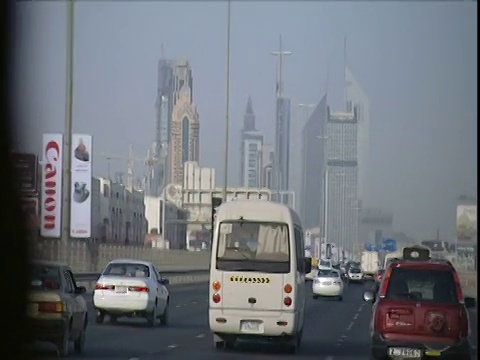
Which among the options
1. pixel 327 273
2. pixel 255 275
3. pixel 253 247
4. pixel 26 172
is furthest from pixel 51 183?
pixel 255 275

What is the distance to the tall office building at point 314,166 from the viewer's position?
429ft

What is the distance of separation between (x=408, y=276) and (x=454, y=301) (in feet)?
2.83

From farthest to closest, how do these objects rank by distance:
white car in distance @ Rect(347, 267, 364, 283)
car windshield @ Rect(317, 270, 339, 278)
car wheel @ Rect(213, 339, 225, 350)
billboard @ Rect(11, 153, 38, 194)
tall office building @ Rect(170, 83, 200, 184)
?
1. tall office building @ Rect(170, 83, 200, 184)
2. white car in distance @ Rect(347, 267, 364, 283)
3. car windshield @ Rect(317, 270, 339, 278)
4. billboard @ Rect(11, 153, 38, 194)
5. car wheel @ Rect(213, 339, 225, 350)

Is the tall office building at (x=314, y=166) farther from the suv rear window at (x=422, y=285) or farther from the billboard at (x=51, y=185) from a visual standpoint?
the suv rear window at (x=422, y=285)

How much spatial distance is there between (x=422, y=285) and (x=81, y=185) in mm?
40372

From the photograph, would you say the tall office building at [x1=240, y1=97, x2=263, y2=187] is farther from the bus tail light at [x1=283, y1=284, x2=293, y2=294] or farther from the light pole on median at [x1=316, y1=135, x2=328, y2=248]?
the bus tail light at [x1=283, y1=284, x2=293, y2=294]

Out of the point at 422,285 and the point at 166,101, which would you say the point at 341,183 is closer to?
the point at 166,101

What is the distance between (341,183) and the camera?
149 metres

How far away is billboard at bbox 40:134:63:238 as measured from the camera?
5106cm

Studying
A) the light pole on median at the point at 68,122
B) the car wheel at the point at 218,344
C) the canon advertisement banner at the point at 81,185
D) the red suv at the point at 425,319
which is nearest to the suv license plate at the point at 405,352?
the red suv at the point at 425,319

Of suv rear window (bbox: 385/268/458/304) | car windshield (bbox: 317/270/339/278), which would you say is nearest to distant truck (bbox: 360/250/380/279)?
car windshield (bbox: 317/270/339/278)

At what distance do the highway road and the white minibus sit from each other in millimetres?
511

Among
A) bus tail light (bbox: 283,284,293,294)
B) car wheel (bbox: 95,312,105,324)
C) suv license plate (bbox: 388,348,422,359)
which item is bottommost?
car wheel (bbox: 95,312,105,324)

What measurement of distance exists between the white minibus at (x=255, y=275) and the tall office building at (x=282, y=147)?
68.1m
